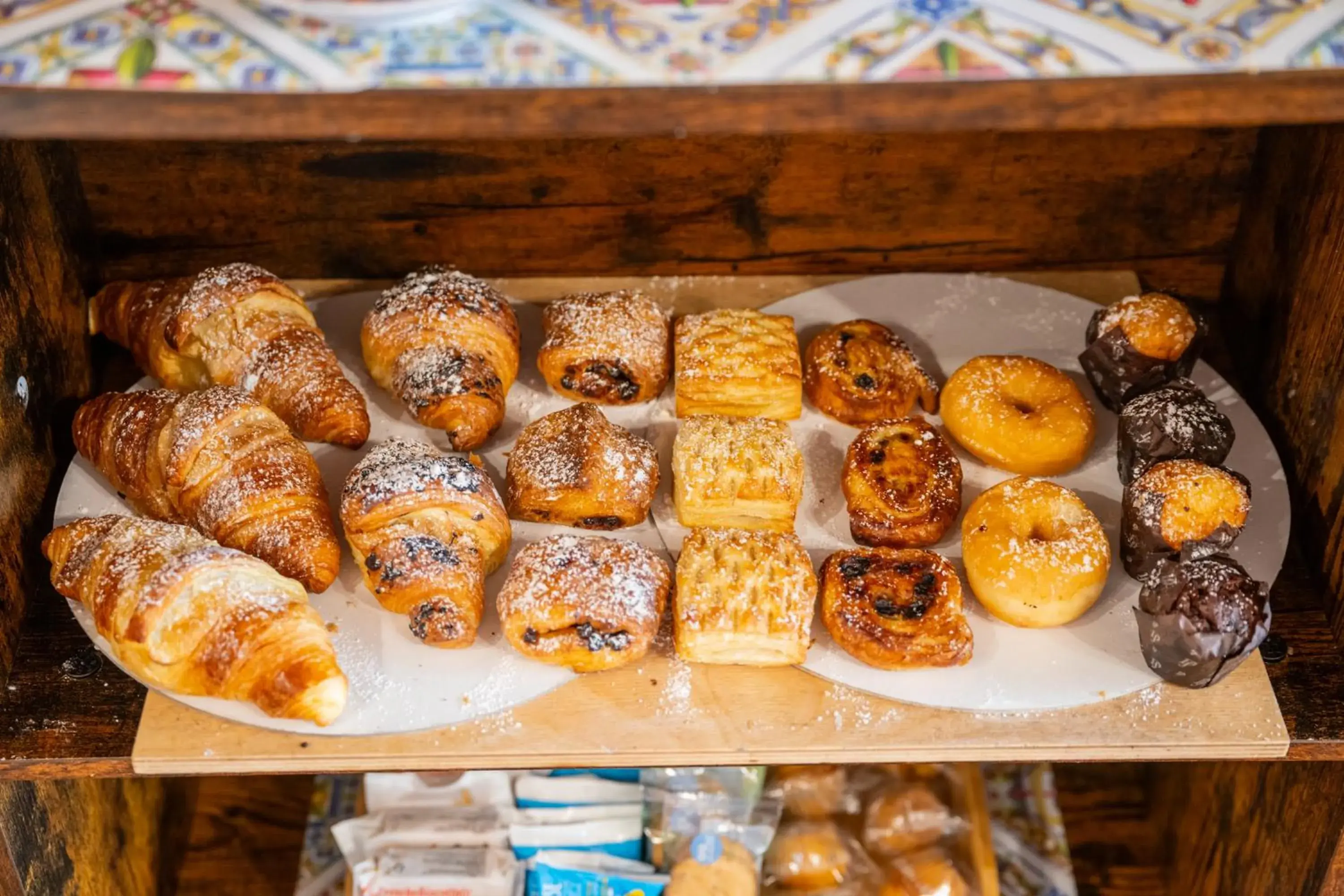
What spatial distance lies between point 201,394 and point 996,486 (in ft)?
3.02

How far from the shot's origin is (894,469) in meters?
1.50

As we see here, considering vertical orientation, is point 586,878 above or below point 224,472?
below

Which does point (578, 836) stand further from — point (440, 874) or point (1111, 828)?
point (1111, 828)

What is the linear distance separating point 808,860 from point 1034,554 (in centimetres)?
72

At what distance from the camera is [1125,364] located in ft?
5.24

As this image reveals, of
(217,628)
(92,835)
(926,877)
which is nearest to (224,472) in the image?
(217,628)

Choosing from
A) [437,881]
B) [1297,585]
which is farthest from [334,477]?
[1297,585]

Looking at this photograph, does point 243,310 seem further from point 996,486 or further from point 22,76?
point 996,486

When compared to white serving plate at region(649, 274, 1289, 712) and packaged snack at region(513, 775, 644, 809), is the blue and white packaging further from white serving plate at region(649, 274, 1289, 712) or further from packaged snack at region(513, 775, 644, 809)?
white serving plate at region(649, 274, 1289, 712)

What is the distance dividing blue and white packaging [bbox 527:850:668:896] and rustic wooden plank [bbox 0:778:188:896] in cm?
55

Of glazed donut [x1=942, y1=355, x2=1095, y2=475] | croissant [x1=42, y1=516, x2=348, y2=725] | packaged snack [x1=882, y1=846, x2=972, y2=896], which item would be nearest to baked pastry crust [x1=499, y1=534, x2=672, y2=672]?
croissant [x1=42, y1=516, x2=348, y2=725]

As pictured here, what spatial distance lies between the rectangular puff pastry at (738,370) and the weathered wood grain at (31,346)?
78cm

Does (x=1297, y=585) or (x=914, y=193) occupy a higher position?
(x=914, y=193)

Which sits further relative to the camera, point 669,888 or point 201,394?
point 669,888
